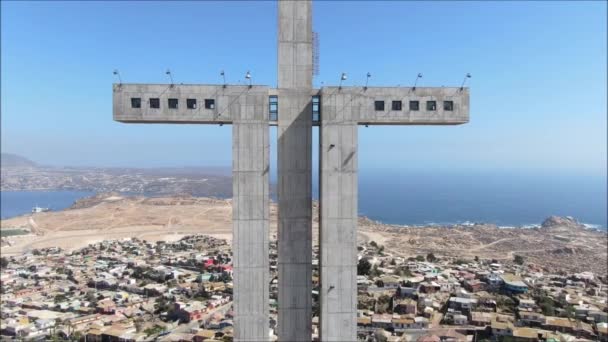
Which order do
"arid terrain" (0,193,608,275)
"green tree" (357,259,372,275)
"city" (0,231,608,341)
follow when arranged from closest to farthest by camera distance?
"city" (0,231,608,341) < "green tree" (357,259,372,275) < "arid terrain" (0,193,608,275)

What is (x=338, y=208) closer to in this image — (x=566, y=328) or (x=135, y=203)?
(x=566, y=328)

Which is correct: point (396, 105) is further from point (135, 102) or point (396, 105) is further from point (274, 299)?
point (274, 299)

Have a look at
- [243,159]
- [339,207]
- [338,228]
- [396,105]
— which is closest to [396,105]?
[396,105]

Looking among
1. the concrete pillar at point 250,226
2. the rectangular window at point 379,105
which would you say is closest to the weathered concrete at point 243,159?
the concrete pillar at point 250,226

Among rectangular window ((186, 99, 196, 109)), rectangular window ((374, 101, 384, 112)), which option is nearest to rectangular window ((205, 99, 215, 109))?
rectangular window ((186, 99, 196, 109))

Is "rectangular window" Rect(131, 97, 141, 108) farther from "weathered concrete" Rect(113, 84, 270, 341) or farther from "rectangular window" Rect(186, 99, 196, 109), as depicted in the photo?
"rectangular window" Rect(186, 99, 196, 109)

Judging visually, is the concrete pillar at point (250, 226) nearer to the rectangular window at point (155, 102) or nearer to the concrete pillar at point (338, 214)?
the concrete pillar at point (338, 214)

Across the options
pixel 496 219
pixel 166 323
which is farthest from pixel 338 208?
pixel 496 219
